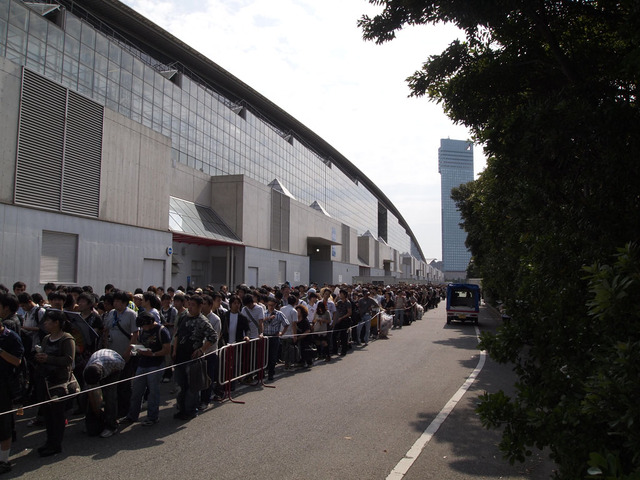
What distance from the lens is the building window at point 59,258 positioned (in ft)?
53.2

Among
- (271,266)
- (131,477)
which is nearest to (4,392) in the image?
(131,477)

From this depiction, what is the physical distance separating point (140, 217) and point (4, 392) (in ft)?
56.6

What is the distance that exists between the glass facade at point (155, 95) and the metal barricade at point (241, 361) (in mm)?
22521

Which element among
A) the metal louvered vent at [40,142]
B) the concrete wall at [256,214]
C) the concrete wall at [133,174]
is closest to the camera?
the metal louvered vent at [40,142]

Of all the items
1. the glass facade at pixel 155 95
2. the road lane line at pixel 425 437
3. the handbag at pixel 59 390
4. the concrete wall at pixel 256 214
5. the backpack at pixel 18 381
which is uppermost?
the glass facade at pixel 155 95

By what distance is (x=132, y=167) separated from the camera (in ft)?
68.5

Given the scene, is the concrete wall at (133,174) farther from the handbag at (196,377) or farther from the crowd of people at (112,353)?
the handbag at (196,377)

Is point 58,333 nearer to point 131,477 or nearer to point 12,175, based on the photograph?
point 131,477

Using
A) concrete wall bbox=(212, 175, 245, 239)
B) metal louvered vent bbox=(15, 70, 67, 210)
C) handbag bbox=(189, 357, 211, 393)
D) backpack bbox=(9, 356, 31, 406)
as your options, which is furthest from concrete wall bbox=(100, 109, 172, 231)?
backpack bbox=(9, 356, 31, 406)

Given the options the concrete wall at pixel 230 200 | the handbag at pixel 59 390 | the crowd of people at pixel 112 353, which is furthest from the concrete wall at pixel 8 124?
the concrete wall at pixel 230 200

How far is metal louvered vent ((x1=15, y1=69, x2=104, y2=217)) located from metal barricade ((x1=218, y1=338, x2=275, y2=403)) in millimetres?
11291

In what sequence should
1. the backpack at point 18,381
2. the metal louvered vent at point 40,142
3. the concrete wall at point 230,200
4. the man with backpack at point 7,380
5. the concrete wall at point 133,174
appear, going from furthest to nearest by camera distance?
the concrete wall at point 230,200 → the concrete wall at point 133,174 → the metal louvered vent at point 40,142 → the backpack at point 18,381 → the man with backpack at point 7,380

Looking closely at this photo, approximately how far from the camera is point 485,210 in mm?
12492

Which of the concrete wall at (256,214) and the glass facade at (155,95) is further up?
the glass facade at (155,95)
